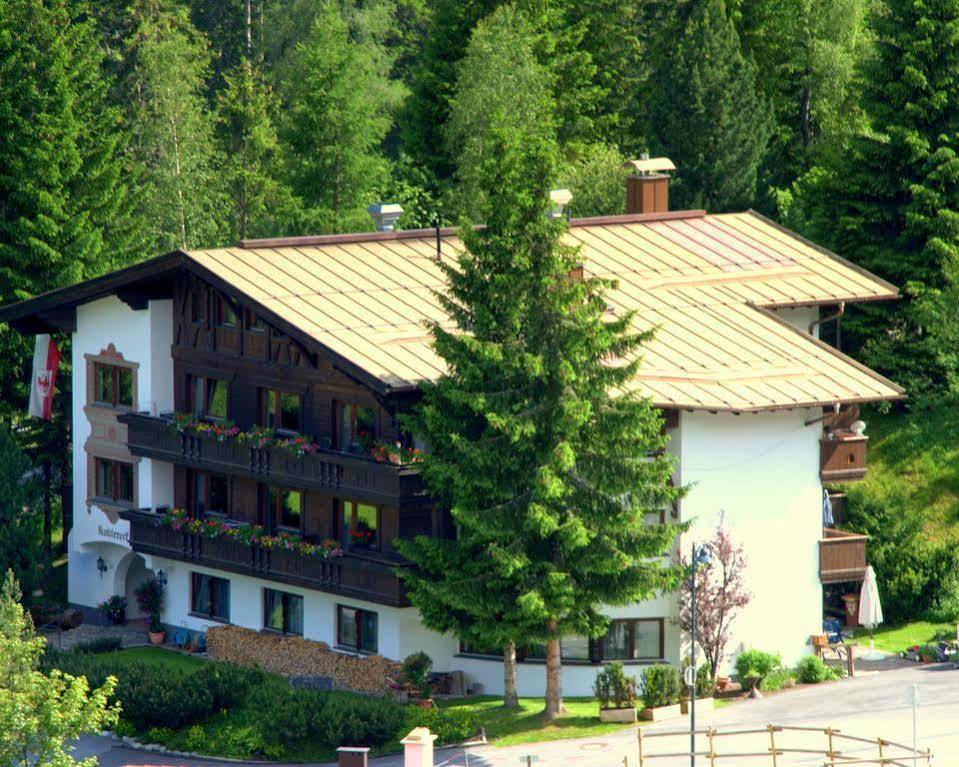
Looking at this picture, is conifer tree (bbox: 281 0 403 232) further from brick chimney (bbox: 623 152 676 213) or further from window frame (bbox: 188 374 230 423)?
window frame (bbox: 188 374 230 423)

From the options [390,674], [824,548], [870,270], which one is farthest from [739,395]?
[870,270]

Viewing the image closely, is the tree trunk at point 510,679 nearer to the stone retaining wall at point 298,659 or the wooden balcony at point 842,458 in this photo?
the stone retaining wall at point 298,659

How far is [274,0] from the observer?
139 m

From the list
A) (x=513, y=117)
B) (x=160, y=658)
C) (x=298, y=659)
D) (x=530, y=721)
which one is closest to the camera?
(x=530, y=721)

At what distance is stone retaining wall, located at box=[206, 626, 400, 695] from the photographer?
71.6m

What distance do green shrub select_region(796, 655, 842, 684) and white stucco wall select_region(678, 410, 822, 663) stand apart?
957mm

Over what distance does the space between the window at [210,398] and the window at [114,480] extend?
12.1 ft

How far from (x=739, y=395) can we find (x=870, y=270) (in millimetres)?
17921

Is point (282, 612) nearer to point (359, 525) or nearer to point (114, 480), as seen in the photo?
point (359, 525)

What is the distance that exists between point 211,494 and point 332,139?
3126cm

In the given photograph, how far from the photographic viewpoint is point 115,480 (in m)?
80.0

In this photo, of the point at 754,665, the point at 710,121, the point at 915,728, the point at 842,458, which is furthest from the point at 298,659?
the point at 710,121

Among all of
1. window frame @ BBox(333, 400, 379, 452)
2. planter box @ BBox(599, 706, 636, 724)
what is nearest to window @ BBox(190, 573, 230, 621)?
window frame @ BBox(333, 400, 379, 452)

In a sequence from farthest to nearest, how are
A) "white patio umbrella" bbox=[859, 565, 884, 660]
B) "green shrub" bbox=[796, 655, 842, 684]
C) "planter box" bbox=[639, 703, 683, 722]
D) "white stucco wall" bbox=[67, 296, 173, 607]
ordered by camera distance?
"white stucco wall" bbox=[67, 296, 173, 607] → "white patio umbrella" bbox=[859, 565, 884, 660] → "green shrub" bbox=[796, 655, 842, 684] → "planter box" bbox=[639, 703, 683, 722]
